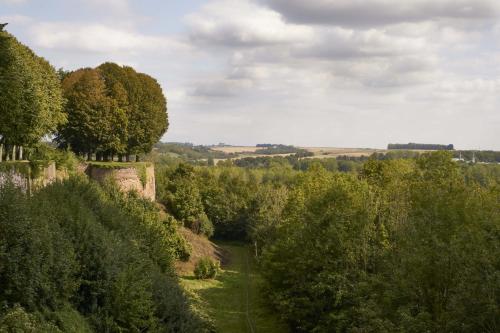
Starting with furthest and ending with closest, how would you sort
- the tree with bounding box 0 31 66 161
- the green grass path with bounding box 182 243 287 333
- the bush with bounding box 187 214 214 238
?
the bush with bounding box 187 214 214 238 → the green grass path with bounding box 182 243 287 333 → the tree with bounding box 0 31 66 161

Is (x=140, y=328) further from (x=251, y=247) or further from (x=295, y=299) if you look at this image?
(x=251, y=247)

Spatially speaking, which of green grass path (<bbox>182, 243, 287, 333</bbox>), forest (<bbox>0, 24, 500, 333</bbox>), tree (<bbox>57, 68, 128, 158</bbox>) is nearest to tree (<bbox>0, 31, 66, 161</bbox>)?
forest (<bbox>0, 24, 500, 333</bbox>)

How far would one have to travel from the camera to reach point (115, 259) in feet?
78.0

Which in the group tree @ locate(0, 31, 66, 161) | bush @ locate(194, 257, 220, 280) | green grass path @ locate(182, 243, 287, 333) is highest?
tree @ locate(0, 31, 66, 161)

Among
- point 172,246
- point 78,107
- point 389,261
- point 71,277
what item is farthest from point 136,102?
point 389,261

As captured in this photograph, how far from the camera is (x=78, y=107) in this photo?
155 ft

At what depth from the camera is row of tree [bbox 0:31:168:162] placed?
32281mm

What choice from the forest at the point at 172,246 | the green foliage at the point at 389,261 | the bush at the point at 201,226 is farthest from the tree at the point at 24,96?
the bush at the point at 201,226

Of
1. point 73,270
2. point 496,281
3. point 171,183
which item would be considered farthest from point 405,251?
point 171,183

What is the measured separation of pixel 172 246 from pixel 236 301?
8.58 meters

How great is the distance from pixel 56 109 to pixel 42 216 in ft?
71.5

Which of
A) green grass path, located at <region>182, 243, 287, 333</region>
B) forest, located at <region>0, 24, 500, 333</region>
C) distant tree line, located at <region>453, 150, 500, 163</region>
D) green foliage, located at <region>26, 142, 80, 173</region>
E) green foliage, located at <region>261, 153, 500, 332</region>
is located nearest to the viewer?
forest, located at <region>0, 24, 500, 333</region>

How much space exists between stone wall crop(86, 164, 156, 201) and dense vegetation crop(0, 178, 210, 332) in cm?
1697

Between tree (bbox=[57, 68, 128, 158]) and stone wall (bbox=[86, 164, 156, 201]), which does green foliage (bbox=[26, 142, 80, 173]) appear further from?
tree (bbox=[57, 68, 128, 158])
